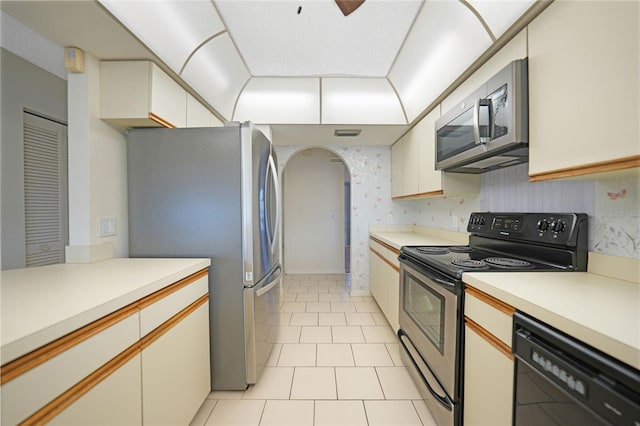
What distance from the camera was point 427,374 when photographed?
1.52m

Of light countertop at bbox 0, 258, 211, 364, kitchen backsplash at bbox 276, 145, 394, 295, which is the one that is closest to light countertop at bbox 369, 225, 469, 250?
kitchen backsplash at bbox 276, 145, 394, 295

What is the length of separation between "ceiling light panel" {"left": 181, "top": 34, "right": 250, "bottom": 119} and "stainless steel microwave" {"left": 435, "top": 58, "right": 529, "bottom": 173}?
182 cm

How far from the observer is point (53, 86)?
2.31 m

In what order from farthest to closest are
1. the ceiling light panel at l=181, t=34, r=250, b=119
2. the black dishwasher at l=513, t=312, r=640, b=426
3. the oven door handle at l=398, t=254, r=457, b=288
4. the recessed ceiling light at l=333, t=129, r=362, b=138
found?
the recessed ceiling light at l=333, t=129, r=362, b=138 → the ceiling light panel at l=181, t=34, r=250, b=119 → the oven door handle at l=398, t=254, r=457, b=288 → the black dishwasher at l=513, t=312, r=640, b=426

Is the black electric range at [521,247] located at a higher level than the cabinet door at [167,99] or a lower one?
lower

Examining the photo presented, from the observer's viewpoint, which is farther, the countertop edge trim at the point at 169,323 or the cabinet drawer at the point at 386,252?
the cabinet drawer at the point at 386,252

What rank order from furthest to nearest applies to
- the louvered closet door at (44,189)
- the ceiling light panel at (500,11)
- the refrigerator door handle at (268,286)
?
the louvered closet door at (44,189) < the refrigerator door handle at (268,286) < the ceiling light panel at (500,11)

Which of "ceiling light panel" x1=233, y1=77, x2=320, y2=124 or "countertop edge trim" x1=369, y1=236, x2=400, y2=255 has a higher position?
"ceiling light panel" x1=233, y1=77, x2=320, y2=124

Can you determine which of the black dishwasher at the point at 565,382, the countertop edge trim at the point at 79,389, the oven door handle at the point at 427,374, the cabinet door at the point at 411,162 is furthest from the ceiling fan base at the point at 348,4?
the oven door handle at the point at 427,374

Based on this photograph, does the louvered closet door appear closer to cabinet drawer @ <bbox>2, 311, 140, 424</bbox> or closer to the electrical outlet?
the electrical outlet

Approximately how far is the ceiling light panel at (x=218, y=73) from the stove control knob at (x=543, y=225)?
7.90 ft

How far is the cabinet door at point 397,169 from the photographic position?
326 centimetres

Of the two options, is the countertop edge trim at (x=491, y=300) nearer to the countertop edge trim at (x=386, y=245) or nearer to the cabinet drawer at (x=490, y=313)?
the cabinet drawer at (x=490, y=313)

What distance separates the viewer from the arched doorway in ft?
16.8
